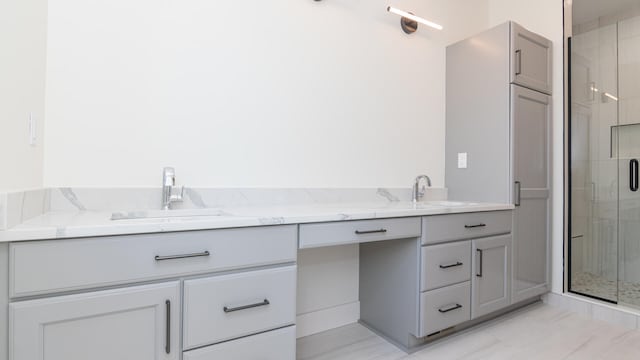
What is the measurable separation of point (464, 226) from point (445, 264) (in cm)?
28

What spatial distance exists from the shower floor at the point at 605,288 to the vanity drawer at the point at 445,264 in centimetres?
126

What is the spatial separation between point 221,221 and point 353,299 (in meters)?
1.35

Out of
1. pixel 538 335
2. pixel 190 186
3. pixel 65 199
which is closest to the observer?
pixel 65 199

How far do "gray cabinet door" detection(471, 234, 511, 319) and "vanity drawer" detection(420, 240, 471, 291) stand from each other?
9 cm

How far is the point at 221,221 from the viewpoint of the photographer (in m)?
1.21

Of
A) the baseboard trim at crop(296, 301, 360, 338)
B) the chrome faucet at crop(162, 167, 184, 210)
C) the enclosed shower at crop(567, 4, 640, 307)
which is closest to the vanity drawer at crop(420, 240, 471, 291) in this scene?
the baseboard trim at crop(296, 301, 360, 338)

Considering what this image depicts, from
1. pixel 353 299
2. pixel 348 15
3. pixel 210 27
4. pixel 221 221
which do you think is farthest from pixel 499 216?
pixel 210 27

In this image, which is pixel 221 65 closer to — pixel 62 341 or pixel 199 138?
pixel 199 138

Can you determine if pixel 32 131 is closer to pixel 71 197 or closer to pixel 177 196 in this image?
pixel 71 197

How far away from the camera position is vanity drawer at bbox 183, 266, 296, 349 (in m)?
1.16

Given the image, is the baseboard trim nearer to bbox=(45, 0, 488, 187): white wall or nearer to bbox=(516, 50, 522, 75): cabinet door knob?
bbox=(45, 0, 488, 187): white wall

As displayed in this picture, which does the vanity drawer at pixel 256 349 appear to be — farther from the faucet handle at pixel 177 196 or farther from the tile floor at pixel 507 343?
the faucet handle at pixel 177 196

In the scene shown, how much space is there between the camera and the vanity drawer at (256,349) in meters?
1.19

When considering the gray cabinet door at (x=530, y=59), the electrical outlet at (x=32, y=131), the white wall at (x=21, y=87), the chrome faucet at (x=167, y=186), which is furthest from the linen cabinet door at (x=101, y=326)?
the gray cabinet door at (x=530, y=59)
